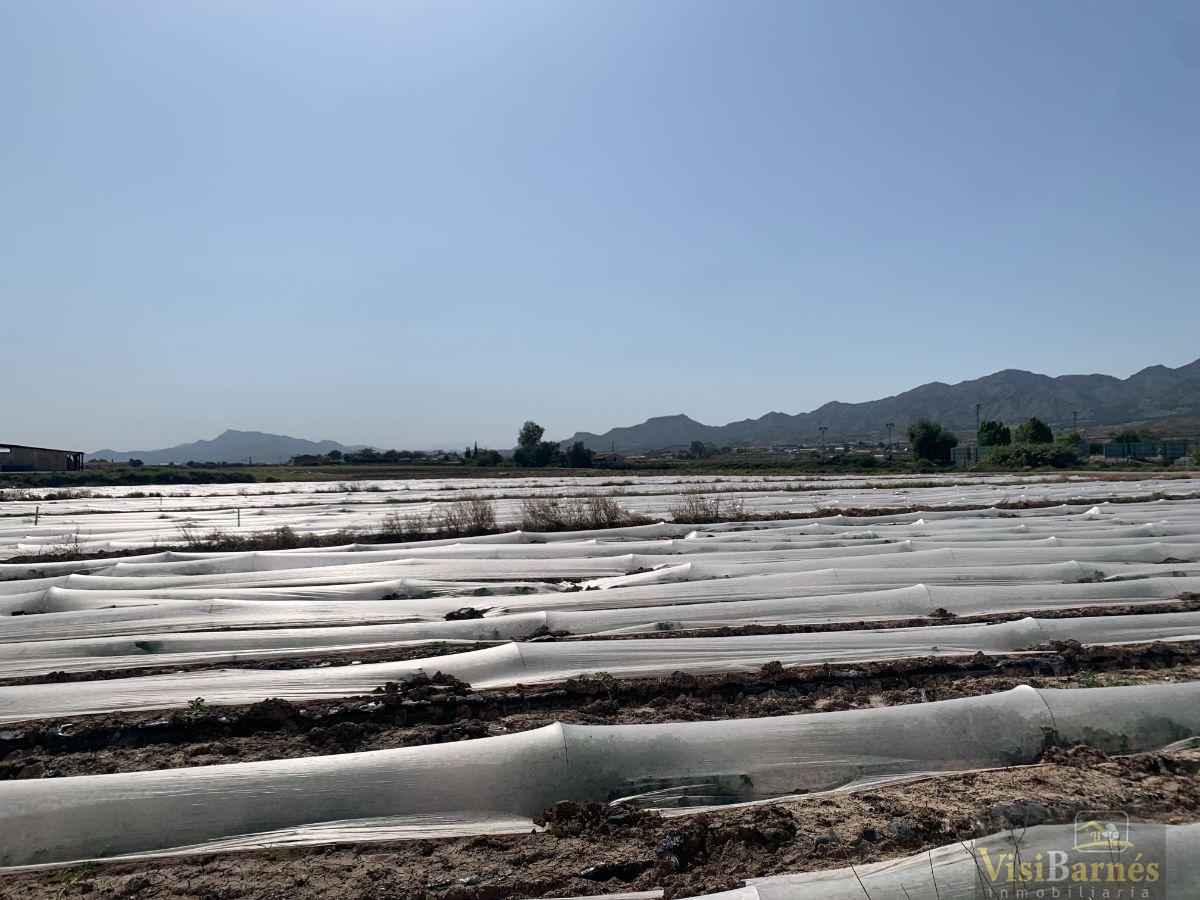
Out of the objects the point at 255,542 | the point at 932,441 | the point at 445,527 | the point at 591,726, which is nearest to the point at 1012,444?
the point at 932,441

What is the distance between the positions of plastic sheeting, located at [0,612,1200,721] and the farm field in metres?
0.02

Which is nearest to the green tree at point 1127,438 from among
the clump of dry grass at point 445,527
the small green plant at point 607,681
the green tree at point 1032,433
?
the green tree at point 1032,433

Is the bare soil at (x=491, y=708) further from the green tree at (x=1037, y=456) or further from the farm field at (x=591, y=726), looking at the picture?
the green tree at (x=1037, y=456)

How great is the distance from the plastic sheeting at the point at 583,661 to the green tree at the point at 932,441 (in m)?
46.2

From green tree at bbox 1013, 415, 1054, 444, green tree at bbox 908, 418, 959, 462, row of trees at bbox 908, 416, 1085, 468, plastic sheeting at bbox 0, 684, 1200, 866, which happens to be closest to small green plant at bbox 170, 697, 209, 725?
plastic sheeting at bbox 0, 684, 1200, 866

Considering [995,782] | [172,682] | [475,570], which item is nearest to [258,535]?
[475,570]

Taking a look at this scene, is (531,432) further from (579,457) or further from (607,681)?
(607,681)

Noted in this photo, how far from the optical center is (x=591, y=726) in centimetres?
339

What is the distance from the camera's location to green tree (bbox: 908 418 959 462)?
4741 centimetres

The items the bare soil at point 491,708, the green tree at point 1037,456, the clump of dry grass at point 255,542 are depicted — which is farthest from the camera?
the green tree at point 1037,456

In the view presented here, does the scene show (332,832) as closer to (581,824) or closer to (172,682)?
(581,824)

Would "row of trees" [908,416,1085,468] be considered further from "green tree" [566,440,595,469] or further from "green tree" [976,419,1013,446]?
"green tree" [566,440,595,469]

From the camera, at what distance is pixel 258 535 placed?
1166 cm

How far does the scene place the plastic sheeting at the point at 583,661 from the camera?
402cm
